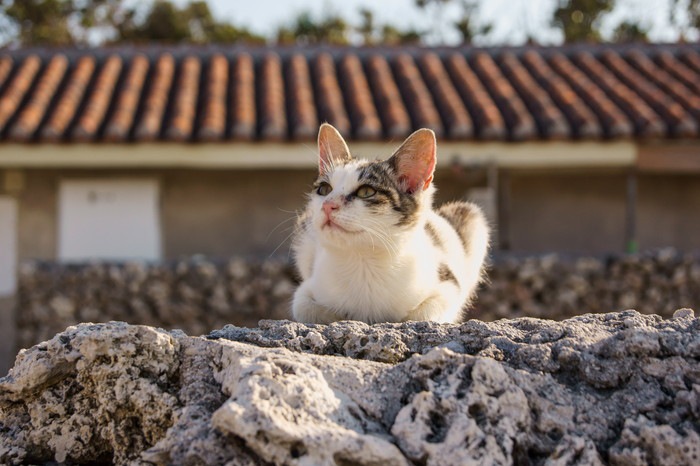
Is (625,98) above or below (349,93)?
above

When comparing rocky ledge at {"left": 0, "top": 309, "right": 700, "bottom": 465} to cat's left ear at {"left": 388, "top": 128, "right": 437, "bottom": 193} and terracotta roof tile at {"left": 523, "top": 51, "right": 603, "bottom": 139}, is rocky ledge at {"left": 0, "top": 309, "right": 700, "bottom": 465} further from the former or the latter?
terracotta roof tile at {"left": 523, "top": 51, "right": 603, "bottom": 139}

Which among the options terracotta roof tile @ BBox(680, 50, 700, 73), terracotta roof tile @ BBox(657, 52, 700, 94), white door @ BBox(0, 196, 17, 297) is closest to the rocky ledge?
white door @ BBox(0, 196, 17, 297)

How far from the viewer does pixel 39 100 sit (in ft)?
34.1

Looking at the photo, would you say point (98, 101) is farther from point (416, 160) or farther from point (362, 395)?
point (362, 395)

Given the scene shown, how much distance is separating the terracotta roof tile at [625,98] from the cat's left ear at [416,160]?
7.17 metres

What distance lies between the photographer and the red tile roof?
9711 millimetres

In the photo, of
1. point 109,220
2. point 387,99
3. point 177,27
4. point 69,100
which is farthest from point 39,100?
point 177,27

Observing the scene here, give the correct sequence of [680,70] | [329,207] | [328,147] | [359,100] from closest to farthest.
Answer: [329,207] < [328,147] < [359,100] < [680,70]

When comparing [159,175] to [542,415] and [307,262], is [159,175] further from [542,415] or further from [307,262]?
[542,415]

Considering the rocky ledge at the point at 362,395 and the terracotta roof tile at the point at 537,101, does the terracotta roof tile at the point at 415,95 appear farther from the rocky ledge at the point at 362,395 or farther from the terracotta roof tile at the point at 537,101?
the rocky ledge at the point at 362,395


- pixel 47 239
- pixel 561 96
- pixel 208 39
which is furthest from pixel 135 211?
pixel 208 39

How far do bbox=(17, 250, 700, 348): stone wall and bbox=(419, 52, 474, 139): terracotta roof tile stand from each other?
1.56 m

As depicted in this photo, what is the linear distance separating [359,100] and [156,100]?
8.14 ft

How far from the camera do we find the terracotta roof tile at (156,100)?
31.2ft
